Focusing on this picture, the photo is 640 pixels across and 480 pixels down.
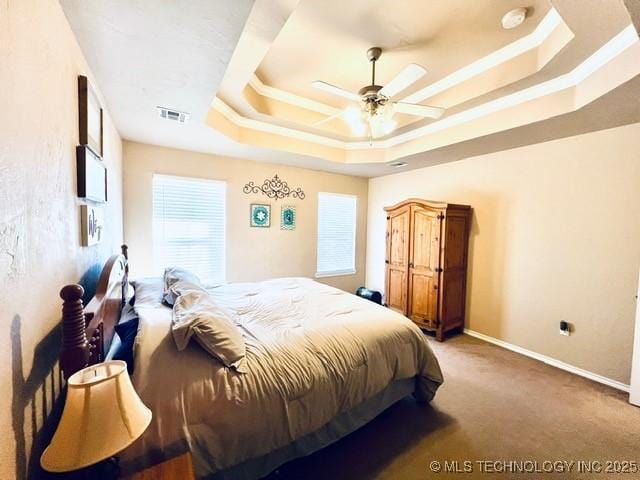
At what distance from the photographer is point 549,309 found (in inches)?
120

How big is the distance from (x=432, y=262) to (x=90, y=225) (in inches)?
135

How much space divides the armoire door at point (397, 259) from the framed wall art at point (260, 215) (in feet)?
6.02

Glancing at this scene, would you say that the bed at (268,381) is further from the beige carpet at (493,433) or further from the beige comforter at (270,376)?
the beige carpet at (493,433)

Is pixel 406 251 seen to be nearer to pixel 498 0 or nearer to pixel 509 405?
pixel 509 405

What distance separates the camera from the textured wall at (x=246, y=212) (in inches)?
131

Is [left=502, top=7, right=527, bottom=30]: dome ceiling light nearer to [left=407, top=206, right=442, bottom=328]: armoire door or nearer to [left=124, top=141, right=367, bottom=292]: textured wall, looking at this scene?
[left=407, top=206, right=442, bottom=328]: armoire door

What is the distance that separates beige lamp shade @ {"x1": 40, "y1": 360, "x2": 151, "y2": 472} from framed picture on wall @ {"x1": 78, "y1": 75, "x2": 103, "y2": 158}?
52.0 inches

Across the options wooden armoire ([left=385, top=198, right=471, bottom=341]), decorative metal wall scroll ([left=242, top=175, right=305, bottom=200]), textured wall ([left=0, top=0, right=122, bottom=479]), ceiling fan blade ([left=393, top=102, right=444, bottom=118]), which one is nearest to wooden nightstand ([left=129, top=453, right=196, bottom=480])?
textured wall ([left=0, top=0, right=122, bottom=479])

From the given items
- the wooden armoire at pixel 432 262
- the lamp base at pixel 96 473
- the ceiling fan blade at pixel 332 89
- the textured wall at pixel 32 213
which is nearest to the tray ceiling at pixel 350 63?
the ceiling fan blade at pixel 332 89

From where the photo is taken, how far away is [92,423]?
755 mm

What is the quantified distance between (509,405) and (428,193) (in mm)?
2898

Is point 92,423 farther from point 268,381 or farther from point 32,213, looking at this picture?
point 268,381

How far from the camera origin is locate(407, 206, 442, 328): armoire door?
3566 millimetres

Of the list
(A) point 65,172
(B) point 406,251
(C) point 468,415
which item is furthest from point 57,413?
(B) point 406,251
